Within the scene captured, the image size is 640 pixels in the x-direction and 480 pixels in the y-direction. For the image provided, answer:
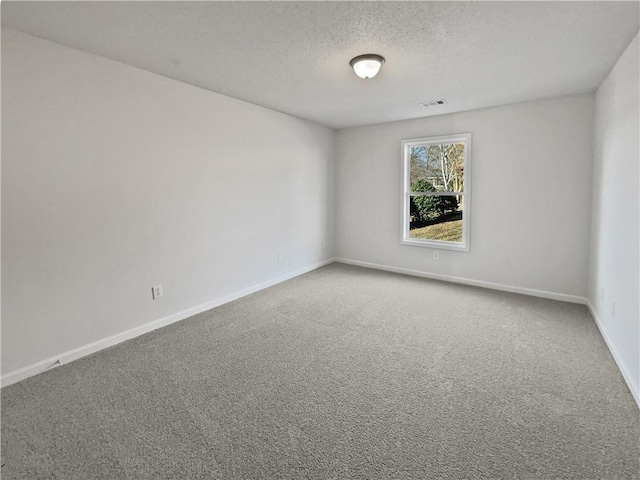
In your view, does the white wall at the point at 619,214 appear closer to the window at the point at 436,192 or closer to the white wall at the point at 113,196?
the window at the point at 436,192

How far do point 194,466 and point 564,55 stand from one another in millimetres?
3750

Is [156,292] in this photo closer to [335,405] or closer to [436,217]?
[335,405]

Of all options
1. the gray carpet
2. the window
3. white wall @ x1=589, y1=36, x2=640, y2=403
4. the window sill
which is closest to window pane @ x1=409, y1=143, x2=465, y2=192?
the window

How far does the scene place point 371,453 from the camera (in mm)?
1657

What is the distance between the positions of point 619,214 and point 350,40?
2.47m

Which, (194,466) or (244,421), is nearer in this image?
(194,466)

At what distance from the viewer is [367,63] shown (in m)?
2.60

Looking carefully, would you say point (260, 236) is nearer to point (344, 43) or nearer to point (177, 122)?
point (177, 122)

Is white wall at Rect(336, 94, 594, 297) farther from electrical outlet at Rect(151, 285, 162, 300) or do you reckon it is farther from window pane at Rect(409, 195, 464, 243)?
electrical outlet at Rect(151, 285, 162, 300)

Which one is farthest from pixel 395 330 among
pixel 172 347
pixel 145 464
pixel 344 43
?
pixel 344 43

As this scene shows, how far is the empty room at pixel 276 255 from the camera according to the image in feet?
5.84

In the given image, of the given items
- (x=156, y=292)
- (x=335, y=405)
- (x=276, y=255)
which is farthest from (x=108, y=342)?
(x=276, y=255)

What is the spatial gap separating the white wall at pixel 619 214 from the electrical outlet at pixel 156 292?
12.3ft

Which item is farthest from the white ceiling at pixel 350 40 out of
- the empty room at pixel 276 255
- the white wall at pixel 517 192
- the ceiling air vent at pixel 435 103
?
the white wall at pixel 517 192
